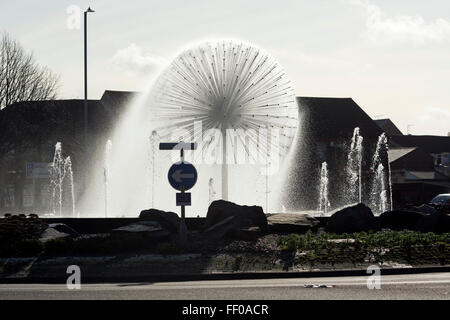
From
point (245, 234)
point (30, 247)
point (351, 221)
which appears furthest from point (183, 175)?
point (351, 221)

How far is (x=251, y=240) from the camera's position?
896 inches

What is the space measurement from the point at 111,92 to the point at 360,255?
59.9 meters

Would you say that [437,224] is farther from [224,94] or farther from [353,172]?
[353,172]

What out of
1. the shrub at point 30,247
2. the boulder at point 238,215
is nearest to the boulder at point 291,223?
the boulder at point 238,215

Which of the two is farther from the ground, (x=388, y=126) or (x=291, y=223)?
(x=388, y=126)

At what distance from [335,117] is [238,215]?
186ft

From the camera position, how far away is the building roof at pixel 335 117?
7806cm

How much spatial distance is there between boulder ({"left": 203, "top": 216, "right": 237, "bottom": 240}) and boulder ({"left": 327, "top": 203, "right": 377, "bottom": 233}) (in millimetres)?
3660

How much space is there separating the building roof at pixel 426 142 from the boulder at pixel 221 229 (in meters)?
77.9

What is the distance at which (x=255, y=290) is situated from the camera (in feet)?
49.2

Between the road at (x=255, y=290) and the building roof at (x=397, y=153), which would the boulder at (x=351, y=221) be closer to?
the road at (x=255, y=290)

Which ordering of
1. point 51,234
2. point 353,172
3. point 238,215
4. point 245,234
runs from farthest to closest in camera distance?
point 353,172
point 238,215
point 51,234
point 245,234

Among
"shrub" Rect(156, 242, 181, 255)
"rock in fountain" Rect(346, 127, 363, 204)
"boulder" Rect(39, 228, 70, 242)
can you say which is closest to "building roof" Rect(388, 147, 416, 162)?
"rock in fountain" Rect(346, 127, 363, 204)
